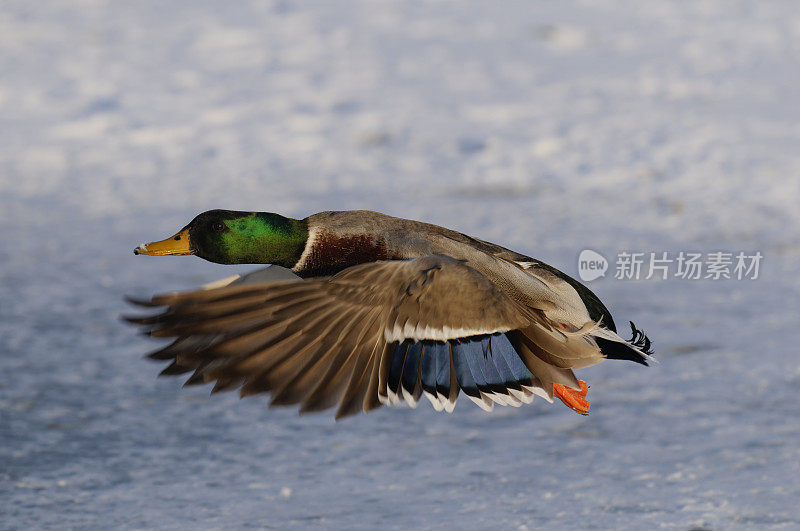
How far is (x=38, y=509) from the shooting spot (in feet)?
10.5

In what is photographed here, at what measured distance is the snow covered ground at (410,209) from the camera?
333 cm

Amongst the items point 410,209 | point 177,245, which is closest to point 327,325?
point 177,245

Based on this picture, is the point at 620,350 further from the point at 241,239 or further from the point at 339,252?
the point at 241,239

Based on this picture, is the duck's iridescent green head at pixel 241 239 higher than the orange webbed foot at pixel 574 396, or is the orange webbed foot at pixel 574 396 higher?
the duck's iridescent green head at pixel 241 239

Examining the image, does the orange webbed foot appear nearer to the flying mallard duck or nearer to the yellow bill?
the flying mallard duck

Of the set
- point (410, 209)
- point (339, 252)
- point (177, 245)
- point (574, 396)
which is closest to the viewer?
point (339, 252)

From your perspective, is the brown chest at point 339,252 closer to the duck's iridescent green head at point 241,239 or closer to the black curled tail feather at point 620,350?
the duck's iridescent green head at point 241,239

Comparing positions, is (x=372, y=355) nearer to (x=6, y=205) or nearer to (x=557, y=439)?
(x=557, y=439)

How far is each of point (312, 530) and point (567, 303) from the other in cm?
104

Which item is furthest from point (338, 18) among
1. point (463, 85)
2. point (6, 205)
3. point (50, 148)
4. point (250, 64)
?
point (6, 205)

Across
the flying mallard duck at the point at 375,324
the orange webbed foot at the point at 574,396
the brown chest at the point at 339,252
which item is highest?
the brown chest at the point at 339,252

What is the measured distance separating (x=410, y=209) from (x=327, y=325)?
3.42 metres

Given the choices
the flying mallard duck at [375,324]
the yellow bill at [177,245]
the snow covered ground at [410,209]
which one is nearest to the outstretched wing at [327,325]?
the flying mallard duck at [375,324]

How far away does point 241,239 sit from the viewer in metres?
2.72
